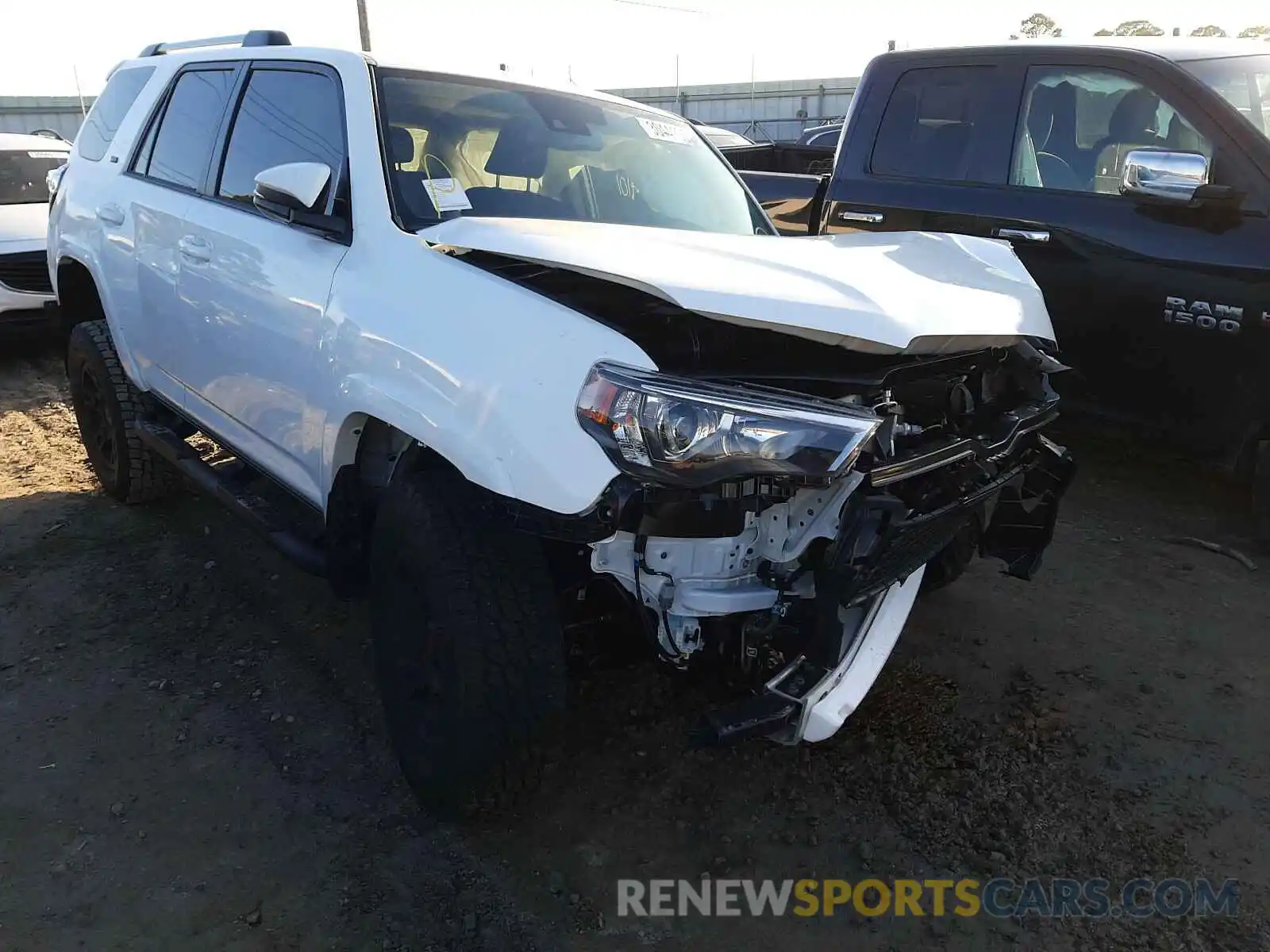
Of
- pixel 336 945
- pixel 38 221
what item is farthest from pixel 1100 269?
pixel 38 221

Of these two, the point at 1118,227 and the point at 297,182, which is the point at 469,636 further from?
the point at 1118,227

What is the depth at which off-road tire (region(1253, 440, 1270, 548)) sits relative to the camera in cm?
404

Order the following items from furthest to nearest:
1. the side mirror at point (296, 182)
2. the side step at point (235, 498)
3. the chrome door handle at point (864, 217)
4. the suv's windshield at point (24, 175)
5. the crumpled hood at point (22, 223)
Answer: the suv's windshield at point (24, 175), the crumpled hood at point (22, 223), the chrome door handle at point (864, 217), the side step at point (235, 498), the side mirror at point (296, 182)

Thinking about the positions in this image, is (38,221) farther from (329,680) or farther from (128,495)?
(329,680)

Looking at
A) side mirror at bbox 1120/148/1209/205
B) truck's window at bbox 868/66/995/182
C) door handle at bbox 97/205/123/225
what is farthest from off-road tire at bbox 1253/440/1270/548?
door handle at bbox 97/205/123/225

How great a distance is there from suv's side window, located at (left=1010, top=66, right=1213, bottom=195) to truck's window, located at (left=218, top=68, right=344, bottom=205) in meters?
3.21

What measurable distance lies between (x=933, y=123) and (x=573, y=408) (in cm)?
384

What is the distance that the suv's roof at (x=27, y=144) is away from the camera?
28.2 ft

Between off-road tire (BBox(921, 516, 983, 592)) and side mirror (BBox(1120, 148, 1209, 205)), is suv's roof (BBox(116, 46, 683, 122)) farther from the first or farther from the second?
off-road tire (BBox(921, 516, 983, 592))

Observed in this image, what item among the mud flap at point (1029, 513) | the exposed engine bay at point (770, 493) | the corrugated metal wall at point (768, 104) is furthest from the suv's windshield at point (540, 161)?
the corrugated metal wall at point (768, 104)

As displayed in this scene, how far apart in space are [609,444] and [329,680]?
70.1 inches

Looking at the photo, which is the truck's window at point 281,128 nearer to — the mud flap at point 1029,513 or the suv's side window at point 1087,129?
the mud flap at point 1029,513

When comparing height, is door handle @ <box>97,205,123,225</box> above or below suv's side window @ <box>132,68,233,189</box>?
below

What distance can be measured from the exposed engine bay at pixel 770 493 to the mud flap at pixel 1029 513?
444 mm
